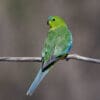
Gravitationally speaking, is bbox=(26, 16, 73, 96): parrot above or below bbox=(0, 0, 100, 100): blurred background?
above

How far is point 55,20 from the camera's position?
12.3ft

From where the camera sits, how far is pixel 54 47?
139 inches

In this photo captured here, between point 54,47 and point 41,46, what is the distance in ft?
7.89

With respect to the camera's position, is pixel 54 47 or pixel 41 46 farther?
pixel 41 46

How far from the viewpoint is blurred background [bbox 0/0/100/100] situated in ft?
19.6

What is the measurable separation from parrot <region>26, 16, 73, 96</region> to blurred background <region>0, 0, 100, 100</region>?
7.06 feet

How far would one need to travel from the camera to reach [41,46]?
593cm

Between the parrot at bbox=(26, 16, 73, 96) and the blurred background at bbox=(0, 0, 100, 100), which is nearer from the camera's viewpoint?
the parrot at bbox=(26, 16, 73, 96)

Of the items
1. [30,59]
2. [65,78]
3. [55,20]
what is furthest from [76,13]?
[30,59]

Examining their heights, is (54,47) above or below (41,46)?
above

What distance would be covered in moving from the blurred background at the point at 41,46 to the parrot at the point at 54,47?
84.7 inches

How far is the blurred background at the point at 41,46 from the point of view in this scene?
5.98m

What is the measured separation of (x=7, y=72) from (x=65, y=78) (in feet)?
1.53

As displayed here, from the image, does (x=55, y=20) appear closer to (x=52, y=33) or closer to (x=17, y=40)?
(x=52, y=33)
